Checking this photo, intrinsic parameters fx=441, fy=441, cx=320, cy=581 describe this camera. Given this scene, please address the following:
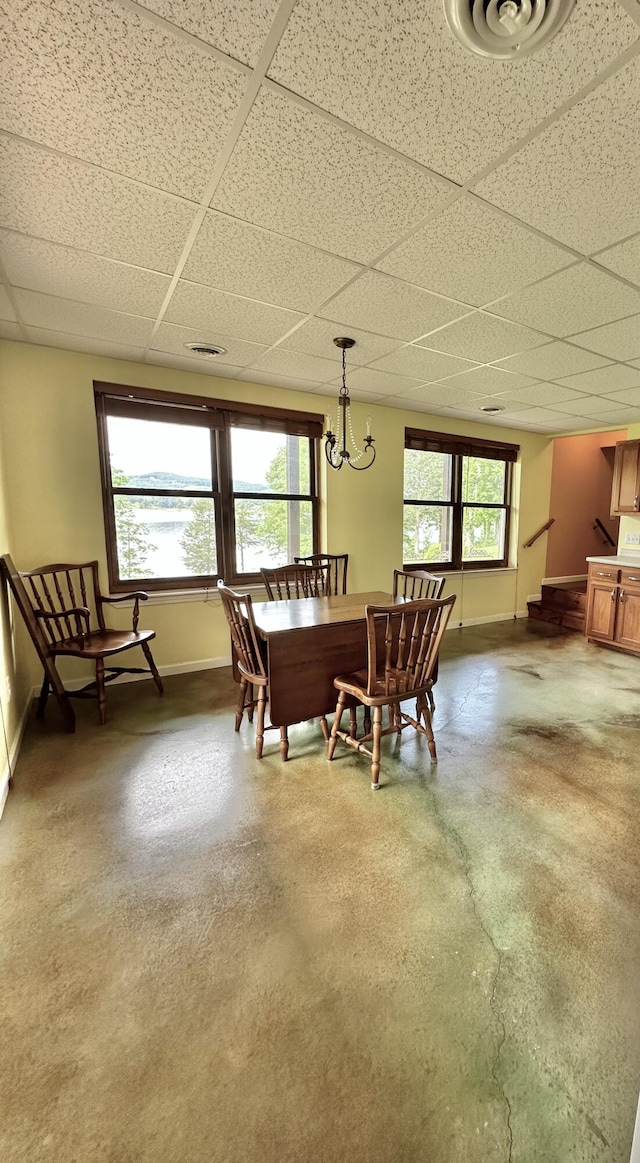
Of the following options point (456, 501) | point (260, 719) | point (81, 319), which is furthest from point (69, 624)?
point (456, 501)

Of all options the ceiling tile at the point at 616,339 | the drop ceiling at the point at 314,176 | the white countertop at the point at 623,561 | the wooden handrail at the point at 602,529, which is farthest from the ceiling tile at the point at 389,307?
the wooden handrail at the point at 602,529

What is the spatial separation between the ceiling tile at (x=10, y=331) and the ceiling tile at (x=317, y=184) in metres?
1.93

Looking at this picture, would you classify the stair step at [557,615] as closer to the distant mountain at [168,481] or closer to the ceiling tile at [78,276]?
the distant mountain at [168,481]

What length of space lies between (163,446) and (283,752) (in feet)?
8.81

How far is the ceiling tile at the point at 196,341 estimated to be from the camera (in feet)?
9.51

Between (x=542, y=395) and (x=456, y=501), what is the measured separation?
158cm

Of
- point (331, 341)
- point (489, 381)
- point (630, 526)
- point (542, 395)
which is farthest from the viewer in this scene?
point (630, 526)

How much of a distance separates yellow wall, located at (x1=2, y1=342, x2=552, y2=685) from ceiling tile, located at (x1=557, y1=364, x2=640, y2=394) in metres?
1.60

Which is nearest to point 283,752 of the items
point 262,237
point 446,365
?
point 262,237

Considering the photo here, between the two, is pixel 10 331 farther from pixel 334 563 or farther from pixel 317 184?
pixel 334 563

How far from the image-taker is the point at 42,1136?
99 cm

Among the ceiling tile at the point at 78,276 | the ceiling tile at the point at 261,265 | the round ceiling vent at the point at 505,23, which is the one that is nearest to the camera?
the round ceiling vent at the point at 505,23

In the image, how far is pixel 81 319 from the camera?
2.71 meters

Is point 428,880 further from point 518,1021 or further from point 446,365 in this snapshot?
point 446,365
